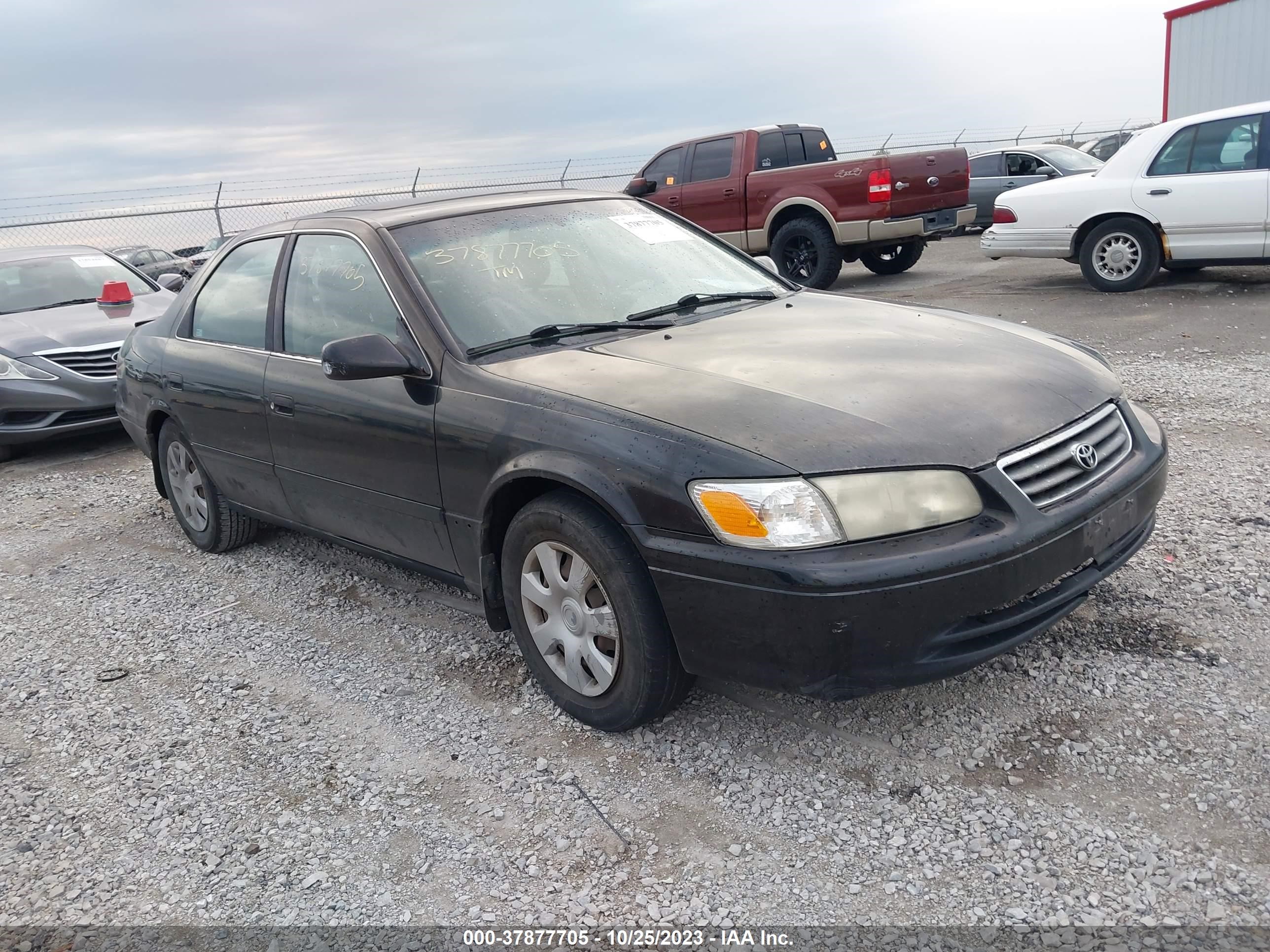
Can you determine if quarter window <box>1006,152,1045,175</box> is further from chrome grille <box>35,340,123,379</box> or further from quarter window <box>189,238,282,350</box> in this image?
quarter window <box>189,238,282,350</box>

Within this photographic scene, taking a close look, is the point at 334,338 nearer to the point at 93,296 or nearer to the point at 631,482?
the point at 631,482

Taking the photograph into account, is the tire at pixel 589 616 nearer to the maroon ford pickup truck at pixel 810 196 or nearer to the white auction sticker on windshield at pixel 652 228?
the white auction sticker on windshield at pixel 652 228

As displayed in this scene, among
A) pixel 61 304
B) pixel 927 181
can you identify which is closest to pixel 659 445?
pixel 61 304

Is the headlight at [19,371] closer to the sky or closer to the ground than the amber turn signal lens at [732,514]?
closer to the ground

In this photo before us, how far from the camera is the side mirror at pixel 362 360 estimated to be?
3.23 metres

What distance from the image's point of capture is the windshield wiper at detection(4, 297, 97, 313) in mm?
8172

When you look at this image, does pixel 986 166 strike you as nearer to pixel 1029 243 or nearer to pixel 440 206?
pixel 1029 243

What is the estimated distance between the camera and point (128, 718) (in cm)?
354

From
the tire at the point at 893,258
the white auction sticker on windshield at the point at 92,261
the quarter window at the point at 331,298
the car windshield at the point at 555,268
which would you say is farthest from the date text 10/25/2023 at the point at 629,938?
the tire at the point at 893,258

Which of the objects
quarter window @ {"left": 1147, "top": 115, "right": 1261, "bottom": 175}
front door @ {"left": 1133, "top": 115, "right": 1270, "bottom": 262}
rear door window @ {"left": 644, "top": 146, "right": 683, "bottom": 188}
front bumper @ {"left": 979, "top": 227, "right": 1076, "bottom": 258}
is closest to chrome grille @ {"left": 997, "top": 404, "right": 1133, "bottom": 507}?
front door @ {"left": 1133, "top": 115, "right": 1270, "bottom": 262}

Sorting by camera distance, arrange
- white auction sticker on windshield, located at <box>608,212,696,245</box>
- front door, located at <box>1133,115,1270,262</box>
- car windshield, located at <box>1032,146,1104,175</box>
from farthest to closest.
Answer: car windshield, located at <box>1032,146,1104,175</box> < front door, located at <box>1133,115,1270,262</box> < white auction sticker on windshield, located at <box>608,212,696,245</box>

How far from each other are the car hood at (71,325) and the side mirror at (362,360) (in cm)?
456

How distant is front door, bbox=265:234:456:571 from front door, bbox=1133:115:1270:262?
8163 mm

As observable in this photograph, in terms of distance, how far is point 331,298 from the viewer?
3.92m
